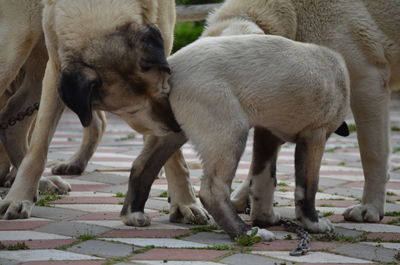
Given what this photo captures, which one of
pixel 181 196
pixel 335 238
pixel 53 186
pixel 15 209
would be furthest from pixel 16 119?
pixel 335 238

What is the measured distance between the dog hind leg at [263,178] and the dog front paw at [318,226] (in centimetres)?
20

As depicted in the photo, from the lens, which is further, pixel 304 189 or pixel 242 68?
pixel 304 189

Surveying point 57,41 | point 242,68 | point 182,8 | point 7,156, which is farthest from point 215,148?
point 182,8

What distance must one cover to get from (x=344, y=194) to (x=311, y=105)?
5.08 ft

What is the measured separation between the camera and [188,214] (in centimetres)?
437

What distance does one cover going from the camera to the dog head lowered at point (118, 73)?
385cm

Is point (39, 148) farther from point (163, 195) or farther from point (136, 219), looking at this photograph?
point (163, 195)

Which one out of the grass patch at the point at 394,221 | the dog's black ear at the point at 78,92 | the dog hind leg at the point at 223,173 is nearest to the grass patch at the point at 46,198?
the dog's black ear at the point at 78,92

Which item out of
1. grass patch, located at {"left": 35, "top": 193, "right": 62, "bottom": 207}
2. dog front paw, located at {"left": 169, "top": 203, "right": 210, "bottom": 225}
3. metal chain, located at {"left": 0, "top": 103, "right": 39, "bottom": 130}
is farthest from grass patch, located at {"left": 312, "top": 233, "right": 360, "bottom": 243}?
metal chain, located at {"left": 0, "top": 103, "right": 39, "bottom": 130}

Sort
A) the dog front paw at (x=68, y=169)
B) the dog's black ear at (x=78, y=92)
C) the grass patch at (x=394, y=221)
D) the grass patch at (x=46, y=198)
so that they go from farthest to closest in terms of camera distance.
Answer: the dog front paw at (x=68, y=169) → the grass patch at (x=46, y=198) → the grass patch at (x=394, y=221) → the dog's black ear at (x=78, y=92)

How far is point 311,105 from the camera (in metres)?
4.05

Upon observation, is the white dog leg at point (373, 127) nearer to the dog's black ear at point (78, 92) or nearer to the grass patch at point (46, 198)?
the dog's black ear at point (78, 92)

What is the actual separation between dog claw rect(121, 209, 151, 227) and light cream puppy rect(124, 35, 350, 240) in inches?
2.3

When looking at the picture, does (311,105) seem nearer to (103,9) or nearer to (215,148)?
(215,148)
